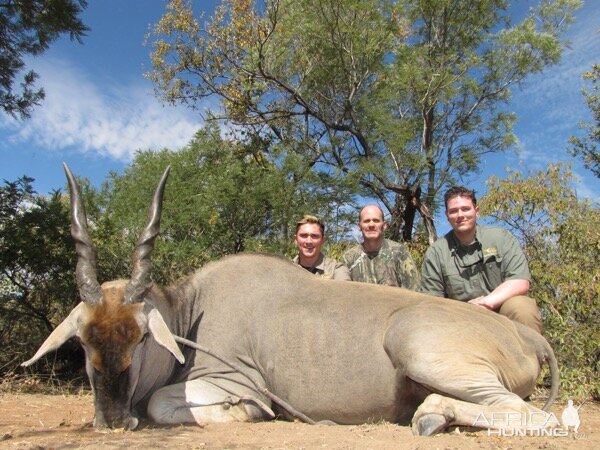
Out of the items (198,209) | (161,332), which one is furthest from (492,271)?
(198,209)

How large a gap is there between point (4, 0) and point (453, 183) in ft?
38.7

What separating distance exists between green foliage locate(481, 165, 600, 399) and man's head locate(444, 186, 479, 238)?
221 centimetres

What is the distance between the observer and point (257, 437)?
325 centimetres

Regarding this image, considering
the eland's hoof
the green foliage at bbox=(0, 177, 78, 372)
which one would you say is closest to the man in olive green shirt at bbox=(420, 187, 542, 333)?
the eland's hoof

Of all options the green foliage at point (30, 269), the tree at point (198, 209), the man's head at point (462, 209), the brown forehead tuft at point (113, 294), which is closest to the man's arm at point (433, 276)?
the man's head at point (462, 209)

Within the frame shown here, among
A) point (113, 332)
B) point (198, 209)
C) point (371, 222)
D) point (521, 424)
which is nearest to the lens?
point (521, 424)

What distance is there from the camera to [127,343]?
3.55 m

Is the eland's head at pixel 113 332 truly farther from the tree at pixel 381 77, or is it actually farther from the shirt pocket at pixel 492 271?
the tree at pixel 381 77

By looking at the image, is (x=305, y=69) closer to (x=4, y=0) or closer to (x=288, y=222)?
(x=288, y=222)

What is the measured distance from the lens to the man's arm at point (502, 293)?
488 centimetres

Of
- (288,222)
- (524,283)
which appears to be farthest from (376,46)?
(524,283)

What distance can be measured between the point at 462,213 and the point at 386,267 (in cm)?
128

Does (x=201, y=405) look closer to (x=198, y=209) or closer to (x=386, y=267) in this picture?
(x=386, y=267)

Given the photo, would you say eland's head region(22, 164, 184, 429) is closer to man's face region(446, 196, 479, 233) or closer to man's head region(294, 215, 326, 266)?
man's head region(294, 215, 326, 266)
